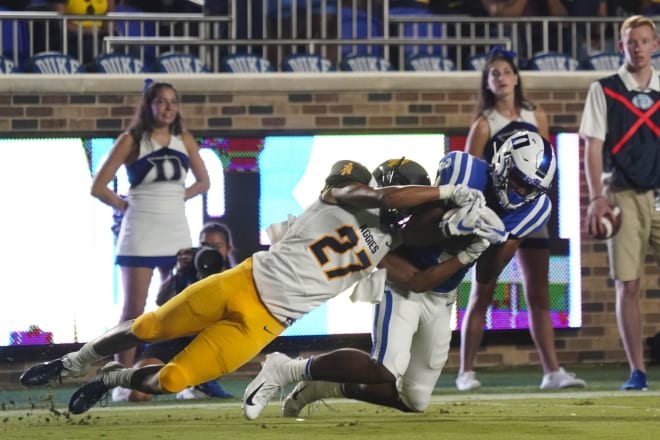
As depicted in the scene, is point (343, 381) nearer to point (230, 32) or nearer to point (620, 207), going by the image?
point (620, 207)

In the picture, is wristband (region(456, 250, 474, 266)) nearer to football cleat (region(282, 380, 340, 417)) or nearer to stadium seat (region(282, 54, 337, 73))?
football cleat (region(282, 380, 340, 417))

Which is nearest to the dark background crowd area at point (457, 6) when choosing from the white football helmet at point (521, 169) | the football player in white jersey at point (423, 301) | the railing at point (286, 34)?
the railing at point (286, 34)

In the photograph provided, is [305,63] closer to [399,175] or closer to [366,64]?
[366,64]

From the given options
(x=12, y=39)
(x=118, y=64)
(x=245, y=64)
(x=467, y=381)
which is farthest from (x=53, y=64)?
(x=467, y=381)

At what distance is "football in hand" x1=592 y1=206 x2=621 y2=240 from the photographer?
888 centimetres

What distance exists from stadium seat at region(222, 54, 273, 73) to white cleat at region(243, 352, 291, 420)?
4218 mm

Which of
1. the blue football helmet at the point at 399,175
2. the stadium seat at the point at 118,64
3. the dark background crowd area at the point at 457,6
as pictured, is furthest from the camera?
the dark background crowd area at the point at 457,6

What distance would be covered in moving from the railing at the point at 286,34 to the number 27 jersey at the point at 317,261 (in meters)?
4.48

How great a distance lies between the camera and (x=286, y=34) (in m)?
11.6

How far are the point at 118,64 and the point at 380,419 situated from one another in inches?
169

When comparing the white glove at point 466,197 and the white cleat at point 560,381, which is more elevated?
the white glove at point 466,197

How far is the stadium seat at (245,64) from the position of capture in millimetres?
10977

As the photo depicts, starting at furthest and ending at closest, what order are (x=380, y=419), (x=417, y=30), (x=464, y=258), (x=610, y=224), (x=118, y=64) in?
(x=417, y=30), (x=118, y=64), (x=610, y=224), (x=380, y=419), (x=464, y=258)

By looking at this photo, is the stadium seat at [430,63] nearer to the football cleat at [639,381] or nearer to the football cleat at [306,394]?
the football cleat at [639,381]
